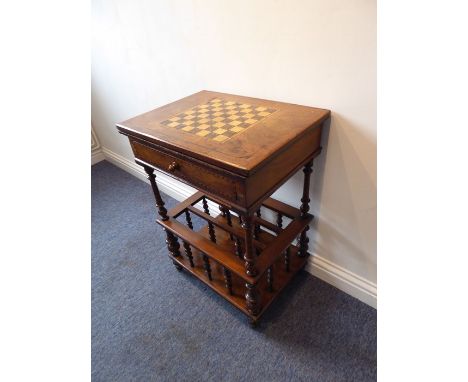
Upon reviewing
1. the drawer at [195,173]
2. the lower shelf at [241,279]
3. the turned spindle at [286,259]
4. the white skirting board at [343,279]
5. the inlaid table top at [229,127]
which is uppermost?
the inlaid table top at [229,127]

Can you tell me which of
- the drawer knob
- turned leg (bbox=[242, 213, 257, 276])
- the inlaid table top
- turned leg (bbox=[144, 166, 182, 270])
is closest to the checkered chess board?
the inlaid table top

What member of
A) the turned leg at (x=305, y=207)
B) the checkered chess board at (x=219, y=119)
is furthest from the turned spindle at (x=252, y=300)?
the checkered chess board at (x=219, y=119)

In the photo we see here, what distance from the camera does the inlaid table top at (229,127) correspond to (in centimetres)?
74

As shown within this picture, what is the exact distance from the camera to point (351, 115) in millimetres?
862

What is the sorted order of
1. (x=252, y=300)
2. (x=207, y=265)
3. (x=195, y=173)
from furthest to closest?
(x=207, y=265)
(x=252, y=300)
(x=195, y=173)

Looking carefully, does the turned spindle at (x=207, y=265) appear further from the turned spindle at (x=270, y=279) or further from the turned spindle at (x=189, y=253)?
the turned spindle at (x=270, y=279)

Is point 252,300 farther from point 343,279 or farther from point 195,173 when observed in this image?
point 195,173

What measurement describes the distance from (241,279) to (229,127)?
710 millimetres

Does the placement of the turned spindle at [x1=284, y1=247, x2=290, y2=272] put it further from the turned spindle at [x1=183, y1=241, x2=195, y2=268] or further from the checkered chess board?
the checkered chess board

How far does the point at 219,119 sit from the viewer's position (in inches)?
36.9

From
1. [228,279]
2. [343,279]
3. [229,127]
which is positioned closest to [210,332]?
[228,279]

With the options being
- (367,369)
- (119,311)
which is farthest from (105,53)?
(367,369)
